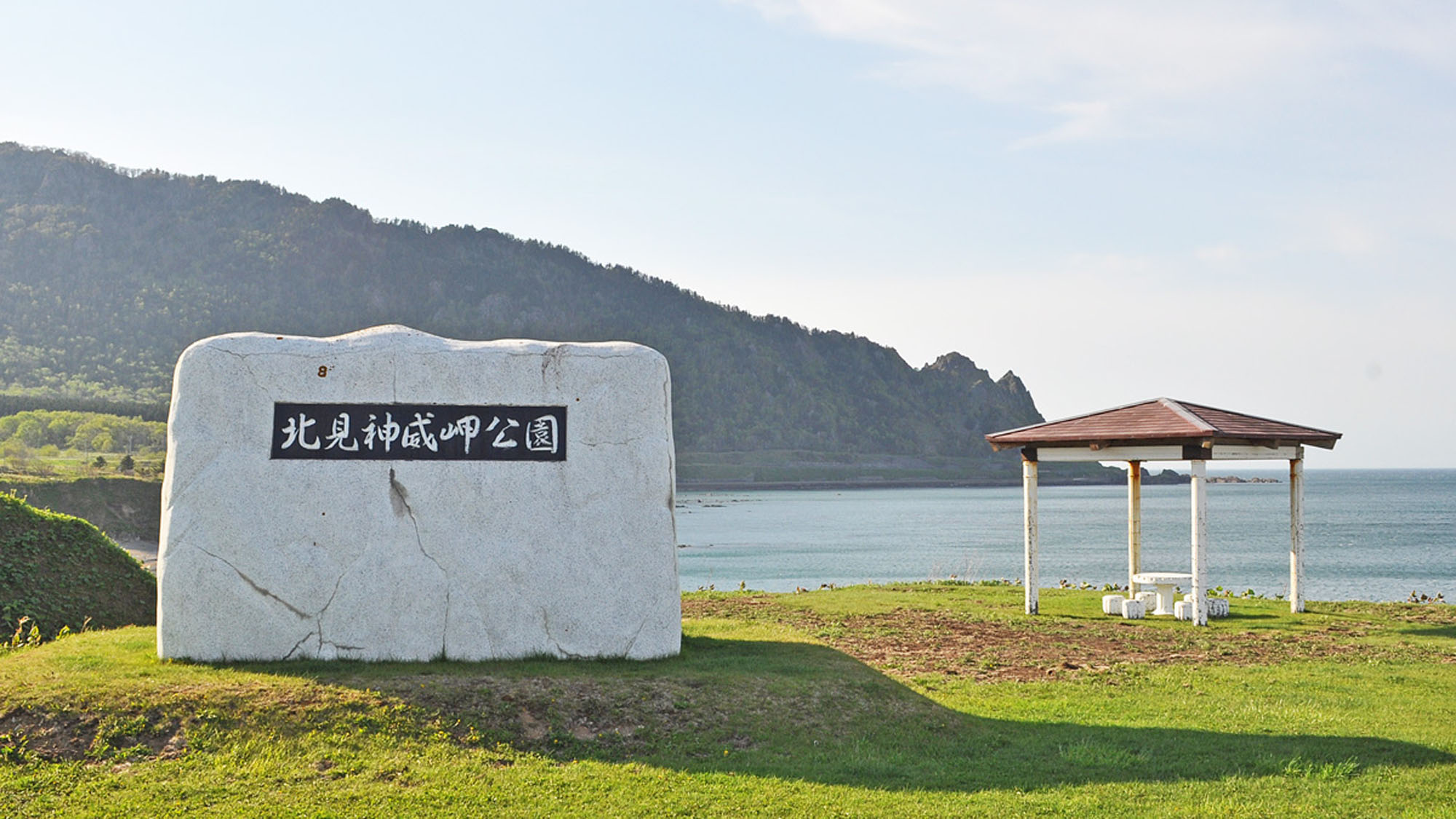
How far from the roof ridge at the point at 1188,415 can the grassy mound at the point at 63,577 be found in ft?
45.9

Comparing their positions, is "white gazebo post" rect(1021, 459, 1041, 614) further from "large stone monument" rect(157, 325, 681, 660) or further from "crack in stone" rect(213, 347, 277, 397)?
"crack in stone" rect(213, 347, 277, 397)

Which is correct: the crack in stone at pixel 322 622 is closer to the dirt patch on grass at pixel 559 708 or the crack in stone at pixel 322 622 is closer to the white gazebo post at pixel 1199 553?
the dirt patch on grass at pixel 559 708

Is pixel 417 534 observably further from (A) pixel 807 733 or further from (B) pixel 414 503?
(A) pixel 807 733

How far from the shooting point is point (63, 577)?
13.7 meters

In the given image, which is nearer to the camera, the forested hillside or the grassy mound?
the grassy mound

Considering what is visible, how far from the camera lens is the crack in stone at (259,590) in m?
9.49

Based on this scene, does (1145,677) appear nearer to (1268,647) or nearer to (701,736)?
(1268,647)

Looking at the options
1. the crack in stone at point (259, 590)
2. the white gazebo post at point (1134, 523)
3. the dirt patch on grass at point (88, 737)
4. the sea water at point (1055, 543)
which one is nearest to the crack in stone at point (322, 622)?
the crack in stone at point (259, 590)

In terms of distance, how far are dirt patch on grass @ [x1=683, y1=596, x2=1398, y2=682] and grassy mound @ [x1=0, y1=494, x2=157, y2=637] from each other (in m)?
7.50

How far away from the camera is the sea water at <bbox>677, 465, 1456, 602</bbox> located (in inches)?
1507

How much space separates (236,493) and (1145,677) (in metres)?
8.83

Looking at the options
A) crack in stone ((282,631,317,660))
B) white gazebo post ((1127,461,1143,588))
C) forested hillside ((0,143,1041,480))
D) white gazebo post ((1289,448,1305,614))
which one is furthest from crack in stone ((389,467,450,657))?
forested hillside ((0,143,1041,480))

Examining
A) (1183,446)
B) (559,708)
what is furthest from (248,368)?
(1183,446)

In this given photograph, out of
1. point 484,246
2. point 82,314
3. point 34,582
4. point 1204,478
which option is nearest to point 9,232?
point 82,314
